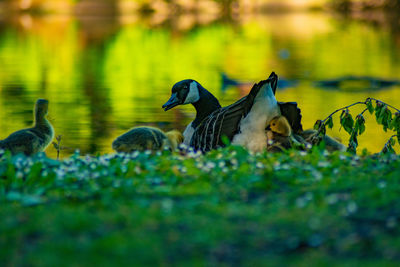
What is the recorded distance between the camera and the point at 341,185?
19.1 feet

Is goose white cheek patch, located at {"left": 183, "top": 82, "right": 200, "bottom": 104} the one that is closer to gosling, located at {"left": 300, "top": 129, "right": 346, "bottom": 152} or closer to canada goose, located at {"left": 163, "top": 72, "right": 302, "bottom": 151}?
canada goose, located at {"left": 163, "top": 72, "right": 302, "bottom": 151}

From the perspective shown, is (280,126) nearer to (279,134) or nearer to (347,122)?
(279,134)

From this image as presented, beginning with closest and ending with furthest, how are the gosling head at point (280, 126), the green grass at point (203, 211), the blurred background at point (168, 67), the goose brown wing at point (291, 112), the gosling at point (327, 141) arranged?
the green grass at point (203, 211) < the gosling head at point (280, 126) < the goose brown wing at point (291, 112) < the gosling at point (327, 141) < the blurred background at point (168, 67)

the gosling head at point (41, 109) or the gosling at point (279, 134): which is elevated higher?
the gosling head at point (41, 109)

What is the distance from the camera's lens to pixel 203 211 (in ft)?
17.4

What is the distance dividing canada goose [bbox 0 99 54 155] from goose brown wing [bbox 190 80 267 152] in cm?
166

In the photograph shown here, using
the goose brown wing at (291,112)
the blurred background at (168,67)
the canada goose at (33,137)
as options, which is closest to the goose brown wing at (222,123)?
the goose brown wing at (291,112)

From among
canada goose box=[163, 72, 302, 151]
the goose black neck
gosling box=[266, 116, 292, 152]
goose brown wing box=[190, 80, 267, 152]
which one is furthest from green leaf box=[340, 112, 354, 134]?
the goose black neck

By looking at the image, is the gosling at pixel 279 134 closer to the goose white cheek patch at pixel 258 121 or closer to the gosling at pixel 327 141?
the goose white cheek patch at pixel 258 121

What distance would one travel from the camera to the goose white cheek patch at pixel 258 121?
7914mm

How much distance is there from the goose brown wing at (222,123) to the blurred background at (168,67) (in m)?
2.26

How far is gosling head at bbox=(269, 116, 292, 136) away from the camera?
25.8 feet

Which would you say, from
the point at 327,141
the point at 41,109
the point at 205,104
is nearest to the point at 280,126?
the point at 327,141

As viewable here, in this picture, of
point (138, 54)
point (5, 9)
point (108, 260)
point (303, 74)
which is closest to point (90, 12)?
point (5, 9)
